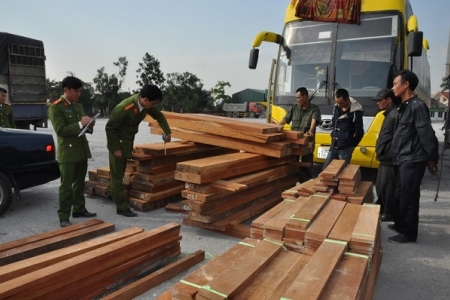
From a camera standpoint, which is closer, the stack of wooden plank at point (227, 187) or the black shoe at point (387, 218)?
the stack of wooden plank at point (227, 187)

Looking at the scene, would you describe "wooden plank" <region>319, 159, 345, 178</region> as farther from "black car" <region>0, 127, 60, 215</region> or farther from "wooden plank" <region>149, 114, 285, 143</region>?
"black car" <region>0, 127, 60, 215</region>

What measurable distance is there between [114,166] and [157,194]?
792 mm

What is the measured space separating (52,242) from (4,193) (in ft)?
6.38

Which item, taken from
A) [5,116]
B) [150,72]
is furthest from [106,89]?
[5,116]

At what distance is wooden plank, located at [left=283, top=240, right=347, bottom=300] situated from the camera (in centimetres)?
183

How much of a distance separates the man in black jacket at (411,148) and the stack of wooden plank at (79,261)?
273 centimetres

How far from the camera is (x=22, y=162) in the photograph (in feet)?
16.5

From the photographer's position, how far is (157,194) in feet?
17.5

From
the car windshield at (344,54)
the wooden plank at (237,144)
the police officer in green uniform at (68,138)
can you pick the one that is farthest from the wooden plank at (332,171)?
the car windshield at (344,54)

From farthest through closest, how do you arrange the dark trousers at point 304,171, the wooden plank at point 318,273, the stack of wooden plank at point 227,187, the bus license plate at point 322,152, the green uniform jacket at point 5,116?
1. the bus license plate at point 322,152
2. the green uniform jacket at point 5,116
3. the dark trousers at point 304,171
4. the stack of wooden plank at point 227,187
5. the wooden plank at point 318,273

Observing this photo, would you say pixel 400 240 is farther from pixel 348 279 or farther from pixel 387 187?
pixel 348 279

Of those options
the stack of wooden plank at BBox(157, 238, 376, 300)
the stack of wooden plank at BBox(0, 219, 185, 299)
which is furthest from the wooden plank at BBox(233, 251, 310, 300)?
the stack of wooden plank at BBox(0, 219, 185, 299)

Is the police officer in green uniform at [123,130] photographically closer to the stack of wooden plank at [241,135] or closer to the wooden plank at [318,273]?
the stack of wooden plank at [241,135]

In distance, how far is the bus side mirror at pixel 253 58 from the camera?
307 inches
